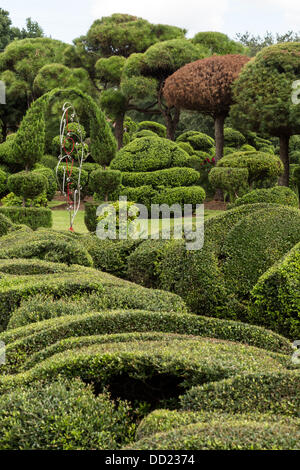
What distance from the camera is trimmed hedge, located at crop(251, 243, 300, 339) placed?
3.39m

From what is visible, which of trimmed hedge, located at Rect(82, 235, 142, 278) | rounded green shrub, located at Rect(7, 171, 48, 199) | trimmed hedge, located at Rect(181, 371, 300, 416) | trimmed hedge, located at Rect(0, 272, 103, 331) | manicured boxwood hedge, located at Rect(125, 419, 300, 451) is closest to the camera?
manicured boxwood hedge, located at Rect(125, 419, 300, 451)

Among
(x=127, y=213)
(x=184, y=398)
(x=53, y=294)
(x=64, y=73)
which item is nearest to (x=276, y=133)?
(x=127, y=213)

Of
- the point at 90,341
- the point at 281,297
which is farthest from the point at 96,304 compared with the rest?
the point at 281,297

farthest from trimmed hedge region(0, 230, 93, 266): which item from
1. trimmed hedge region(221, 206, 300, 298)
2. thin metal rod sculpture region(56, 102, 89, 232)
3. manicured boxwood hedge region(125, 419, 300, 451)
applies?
thin metal rod sculpture region(56, 102, 89, 232)

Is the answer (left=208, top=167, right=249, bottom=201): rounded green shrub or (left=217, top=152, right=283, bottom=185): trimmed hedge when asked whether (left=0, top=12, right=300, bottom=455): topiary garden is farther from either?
(left=217, top=152, right=283, bottom=185): trimmed hedge

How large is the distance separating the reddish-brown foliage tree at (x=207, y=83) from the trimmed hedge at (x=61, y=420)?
1382 centimetres

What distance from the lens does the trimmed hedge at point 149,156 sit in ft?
46.5

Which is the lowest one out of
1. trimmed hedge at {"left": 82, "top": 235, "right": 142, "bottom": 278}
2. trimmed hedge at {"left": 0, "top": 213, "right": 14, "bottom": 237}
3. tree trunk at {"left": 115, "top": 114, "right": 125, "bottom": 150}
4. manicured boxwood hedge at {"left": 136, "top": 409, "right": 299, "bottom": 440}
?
trimmed hedge at {"left": 82, "top": 235, "right": 142, "bottom": 278}

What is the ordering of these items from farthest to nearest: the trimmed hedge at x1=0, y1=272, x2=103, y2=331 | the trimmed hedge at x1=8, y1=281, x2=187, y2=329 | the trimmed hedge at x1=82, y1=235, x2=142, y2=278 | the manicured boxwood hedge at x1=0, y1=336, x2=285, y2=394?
the trimmed hedge at x1=82, y1=235, x2=142, y2=278 → the trimmed hedge at x1=0, y1=272, x2=103, y2=331 → the trimmed hedge at x1=8, y1=281, x2=187, y2=329 → the manicured boxwood hedge at x1=0, y1=336, x2=285, y2=394

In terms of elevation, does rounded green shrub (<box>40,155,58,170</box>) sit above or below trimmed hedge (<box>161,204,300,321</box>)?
above

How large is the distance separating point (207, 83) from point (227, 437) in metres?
14.4

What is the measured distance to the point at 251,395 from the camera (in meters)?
1.72

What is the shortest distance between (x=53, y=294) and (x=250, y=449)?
79.8 inches

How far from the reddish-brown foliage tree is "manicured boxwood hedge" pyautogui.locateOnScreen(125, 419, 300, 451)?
14.0 meters
